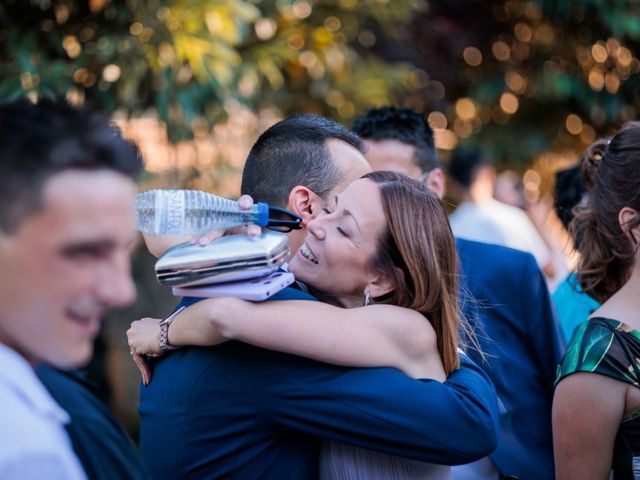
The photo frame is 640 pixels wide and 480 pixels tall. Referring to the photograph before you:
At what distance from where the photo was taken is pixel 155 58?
5.02 meters

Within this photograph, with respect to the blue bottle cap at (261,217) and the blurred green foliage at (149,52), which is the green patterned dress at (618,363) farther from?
the blurred green foliage at (149,52)

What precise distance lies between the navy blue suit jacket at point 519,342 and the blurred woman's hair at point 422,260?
0.88 meters

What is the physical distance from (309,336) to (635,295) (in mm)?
1252

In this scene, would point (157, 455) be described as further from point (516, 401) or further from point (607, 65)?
point (607, 65)

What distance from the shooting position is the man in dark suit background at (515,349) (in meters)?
3.21

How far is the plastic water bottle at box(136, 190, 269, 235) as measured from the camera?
2.02 meters

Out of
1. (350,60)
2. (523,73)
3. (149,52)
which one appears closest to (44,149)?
(149,52)

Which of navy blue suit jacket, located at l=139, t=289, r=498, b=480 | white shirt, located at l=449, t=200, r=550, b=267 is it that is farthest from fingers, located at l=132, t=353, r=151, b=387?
white shirt, located at l=449, t=200, r=550, b=267

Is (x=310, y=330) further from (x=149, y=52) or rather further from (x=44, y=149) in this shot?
(x=149, y=52)

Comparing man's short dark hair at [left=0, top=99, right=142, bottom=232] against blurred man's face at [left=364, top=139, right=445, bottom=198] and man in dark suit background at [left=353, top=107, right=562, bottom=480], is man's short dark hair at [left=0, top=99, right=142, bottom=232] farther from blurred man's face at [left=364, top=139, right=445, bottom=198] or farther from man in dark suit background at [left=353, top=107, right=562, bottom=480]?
blurred man's face at [left=364, top=139, right=445, bottom=198]

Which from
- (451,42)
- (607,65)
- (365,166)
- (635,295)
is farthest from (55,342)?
(607,65)

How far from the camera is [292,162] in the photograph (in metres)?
2.89

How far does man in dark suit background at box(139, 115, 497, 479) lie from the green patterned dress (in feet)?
1.60

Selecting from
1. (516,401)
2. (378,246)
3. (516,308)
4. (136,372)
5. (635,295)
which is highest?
(378,246)
